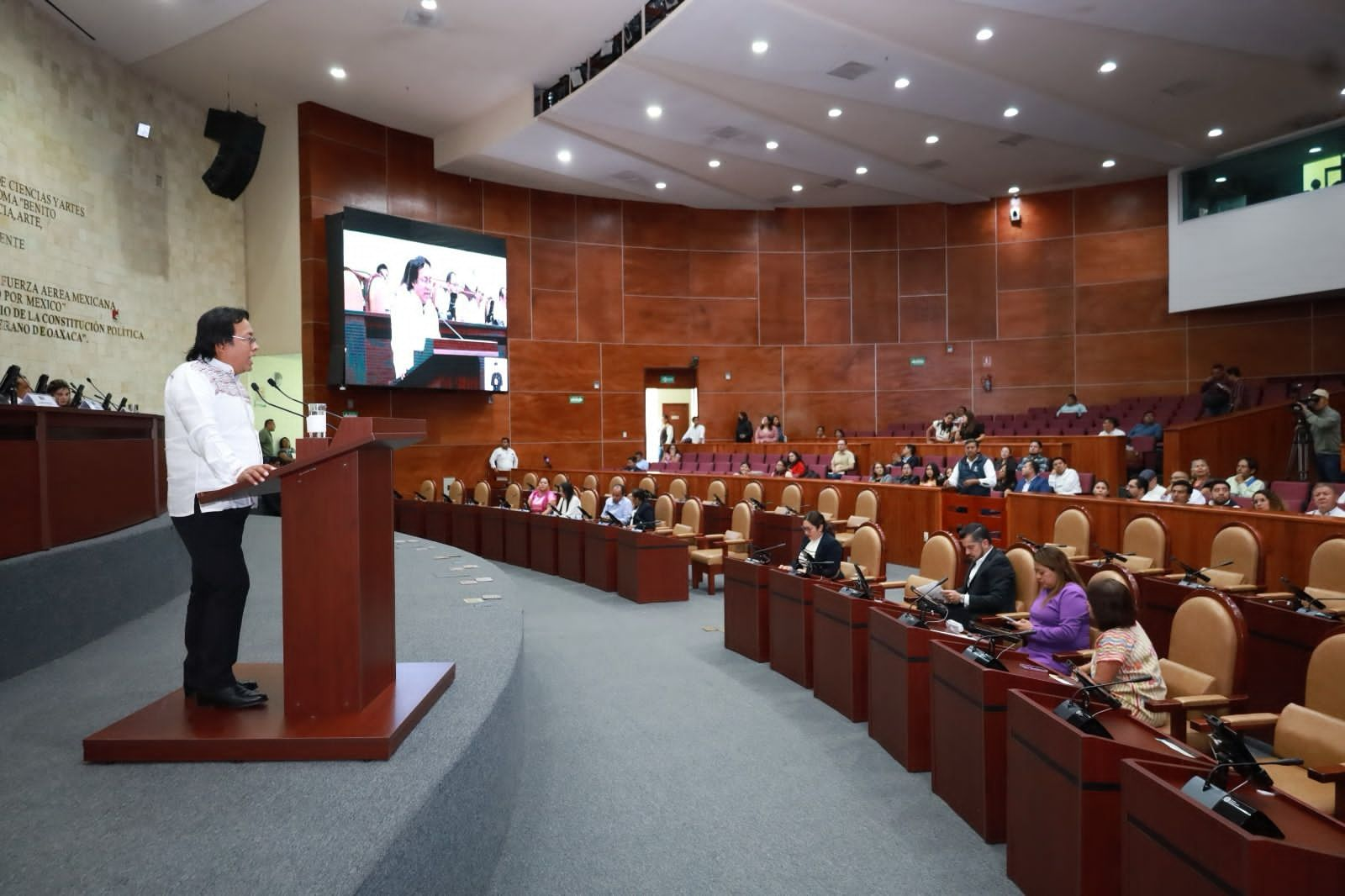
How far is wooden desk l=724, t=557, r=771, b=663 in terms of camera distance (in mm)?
5242

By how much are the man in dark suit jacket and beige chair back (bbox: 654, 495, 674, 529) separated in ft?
15.0

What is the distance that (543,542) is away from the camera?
29.2ft

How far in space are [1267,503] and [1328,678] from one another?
153 inches

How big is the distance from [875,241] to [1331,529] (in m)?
13.0

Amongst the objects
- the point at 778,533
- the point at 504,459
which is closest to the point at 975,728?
the point at 778,533

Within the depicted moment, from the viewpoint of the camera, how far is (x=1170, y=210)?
47.4 ft

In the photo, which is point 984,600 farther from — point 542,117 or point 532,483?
point 542,117

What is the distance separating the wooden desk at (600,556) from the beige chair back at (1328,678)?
562cm

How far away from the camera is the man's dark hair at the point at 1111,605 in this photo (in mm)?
2938

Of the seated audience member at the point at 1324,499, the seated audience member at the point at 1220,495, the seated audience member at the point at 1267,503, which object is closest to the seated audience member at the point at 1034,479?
the seated audience member at the point at 1220,495

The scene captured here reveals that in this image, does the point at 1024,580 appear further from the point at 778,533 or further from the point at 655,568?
the point at 655,568

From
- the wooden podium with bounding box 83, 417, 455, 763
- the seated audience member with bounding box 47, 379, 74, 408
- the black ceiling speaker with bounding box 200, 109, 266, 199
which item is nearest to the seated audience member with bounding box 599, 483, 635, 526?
the seated audience member with bounding box 47, 379, 74, 408

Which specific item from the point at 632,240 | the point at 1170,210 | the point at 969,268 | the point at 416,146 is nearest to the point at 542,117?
the point at 416,146

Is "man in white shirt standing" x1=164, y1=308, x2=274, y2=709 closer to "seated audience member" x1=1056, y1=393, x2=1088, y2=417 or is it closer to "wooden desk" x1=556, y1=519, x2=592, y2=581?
"wooden desk" x1=556, y1=519, x2=592, y2=581
